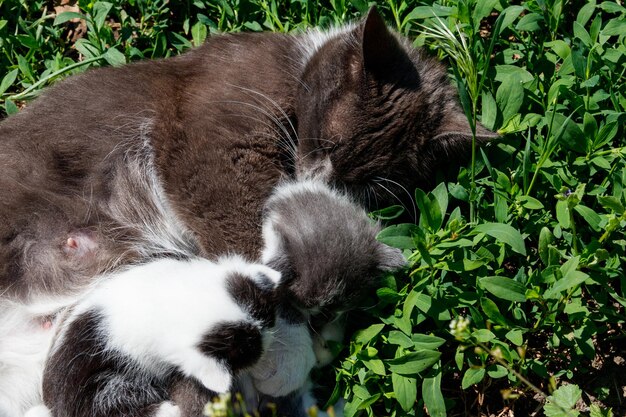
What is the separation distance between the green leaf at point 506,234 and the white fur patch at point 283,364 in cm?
95

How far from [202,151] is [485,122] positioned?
1399 millimetres

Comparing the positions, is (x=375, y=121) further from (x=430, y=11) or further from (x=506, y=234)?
(x=506, y=234)

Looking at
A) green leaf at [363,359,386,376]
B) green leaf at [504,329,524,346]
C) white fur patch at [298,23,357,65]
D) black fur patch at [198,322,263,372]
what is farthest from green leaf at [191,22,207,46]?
green leaf at [504,329,524,346]

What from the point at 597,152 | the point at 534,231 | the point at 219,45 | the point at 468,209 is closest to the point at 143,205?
the point at 219,45

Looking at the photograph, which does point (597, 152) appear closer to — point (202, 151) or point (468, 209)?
point (468, 209)

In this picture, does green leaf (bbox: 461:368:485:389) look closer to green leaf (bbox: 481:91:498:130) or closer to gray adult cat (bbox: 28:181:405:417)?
gray adult cat (bbox: 28:181:405:417)

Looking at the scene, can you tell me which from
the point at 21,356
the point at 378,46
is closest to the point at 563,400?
the point at 378,46

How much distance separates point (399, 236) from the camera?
11.5 feet

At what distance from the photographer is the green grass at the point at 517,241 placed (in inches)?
139

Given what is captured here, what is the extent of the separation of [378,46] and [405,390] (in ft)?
5.37

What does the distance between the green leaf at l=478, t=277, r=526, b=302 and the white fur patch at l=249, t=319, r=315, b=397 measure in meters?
0.84

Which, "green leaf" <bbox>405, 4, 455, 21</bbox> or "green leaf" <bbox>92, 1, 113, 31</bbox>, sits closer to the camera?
"green leaf" <bbox>405, 4, 455, 21</bbox>

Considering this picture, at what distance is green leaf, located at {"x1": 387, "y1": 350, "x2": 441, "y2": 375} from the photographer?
3473mm

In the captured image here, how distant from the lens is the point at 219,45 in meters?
4.21
